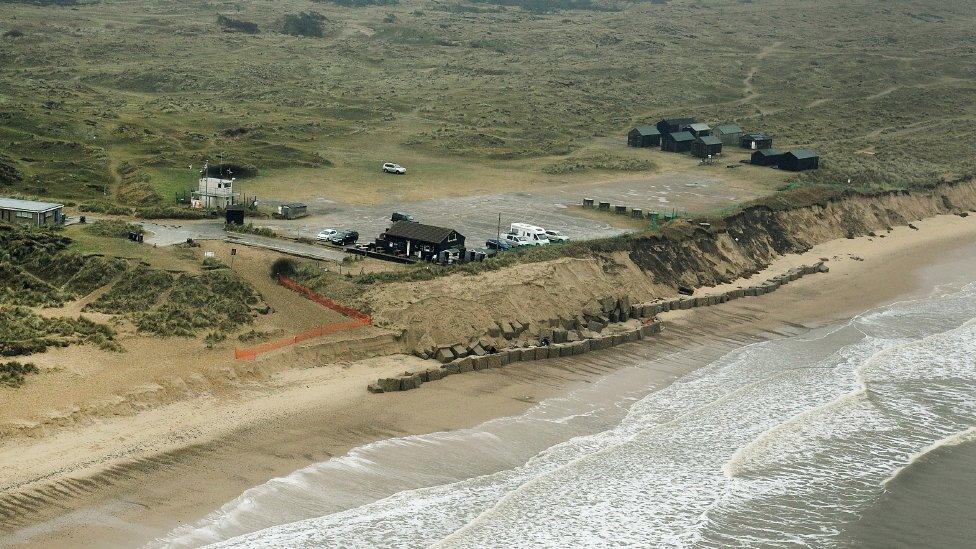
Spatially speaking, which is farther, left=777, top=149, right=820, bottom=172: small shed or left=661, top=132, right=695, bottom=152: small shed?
left=661, top=132, right=695, bottom=152: small shed

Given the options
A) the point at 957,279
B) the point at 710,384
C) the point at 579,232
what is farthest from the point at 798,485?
the point at 957,279

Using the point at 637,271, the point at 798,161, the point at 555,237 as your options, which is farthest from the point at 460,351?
the point at 798,161

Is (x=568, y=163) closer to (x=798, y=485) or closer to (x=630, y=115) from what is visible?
(x=630, y=115)

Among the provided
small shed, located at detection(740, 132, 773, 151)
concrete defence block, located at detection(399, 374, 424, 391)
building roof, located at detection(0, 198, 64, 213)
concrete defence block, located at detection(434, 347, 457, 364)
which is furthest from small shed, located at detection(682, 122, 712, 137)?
concrete defence block, located at detection(399, 374, 424, 391)

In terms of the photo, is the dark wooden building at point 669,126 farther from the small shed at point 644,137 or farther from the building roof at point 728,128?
the building roof at point 728,128

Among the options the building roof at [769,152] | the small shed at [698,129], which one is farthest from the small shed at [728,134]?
the building roof at [769,152]

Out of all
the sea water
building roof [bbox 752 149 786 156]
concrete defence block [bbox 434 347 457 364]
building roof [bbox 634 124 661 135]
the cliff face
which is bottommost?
the sea water

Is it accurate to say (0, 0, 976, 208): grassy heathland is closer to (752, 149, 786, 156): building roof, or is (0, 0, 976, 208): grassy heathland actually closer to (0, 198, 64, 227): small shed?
(752, 149, 786, 156): building roof
